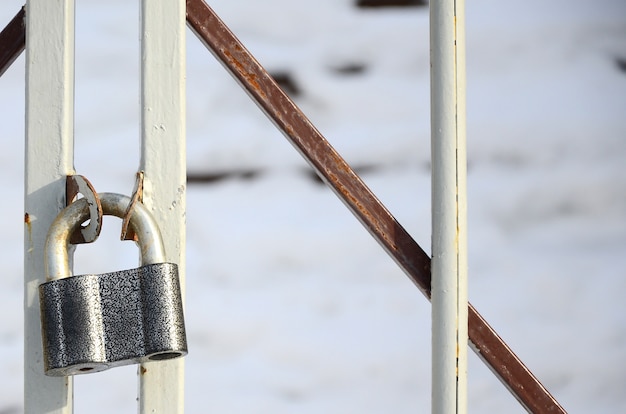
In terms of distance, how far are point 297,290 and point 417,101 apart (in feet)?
1.10

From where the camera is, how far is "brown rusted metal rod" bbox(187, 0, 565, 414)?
669 mm

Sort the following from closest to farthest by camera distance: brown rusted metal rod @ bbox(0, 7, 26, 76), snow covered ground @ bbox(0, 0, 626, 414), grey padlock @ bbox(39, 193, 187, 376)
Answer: grey padlock @ bbox(39, 193, 187, 376), brown rusted metal rod @ bbox(0, 7, 26, 76), snow covered ground @ bbox(0, 0, 626, 414)

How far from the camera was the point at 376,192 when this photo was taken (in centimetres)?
130

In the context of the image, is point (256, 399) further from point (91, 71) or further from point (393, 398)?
point (91, 71)

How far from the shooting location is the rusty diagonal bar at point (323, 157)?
669 mm

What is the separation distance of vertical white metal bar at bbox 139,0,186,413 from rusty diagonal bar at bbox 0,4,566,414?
0.09 ft

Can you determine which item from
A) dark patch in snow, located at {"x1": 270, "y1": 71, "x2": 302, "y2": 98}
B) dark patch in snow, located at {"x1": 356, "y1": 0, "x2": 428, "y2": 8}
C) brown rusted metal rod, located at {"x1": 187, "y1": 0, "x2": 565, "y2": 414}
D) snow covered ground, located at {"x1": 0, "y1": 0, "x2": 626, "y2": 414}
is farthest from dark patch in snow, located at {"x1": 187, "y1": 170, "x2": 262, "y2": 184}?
brown rusted metal rod, located at {"x1": 187, "y1": 0, "x2": 565, "y2": 414}

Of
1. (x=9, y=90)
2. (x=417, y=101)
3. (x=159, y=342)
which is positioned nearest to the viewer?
(x=159, y=342)

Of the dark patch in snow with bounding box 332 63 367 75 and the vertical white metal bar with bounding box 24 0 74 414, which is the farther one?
the dark patch in snow with bounding box 332 63 367 75

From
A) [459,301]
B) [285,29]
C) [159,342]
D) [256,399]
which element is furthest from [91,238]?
[285,29]

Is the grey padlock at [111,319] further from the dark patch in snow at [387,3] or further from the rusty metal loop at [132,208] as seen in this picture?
the dark patch in snow at [387,3]

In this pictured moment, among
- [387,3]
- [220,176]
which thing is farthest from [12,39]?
[387,3]

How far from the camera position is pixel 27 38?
2.15ft

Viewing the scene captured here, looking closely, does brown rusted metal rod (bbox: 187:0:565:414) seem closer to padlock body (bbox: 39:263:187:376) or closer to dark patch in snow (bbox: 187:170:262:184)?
padlock body (bbox: 39:263:187:376)
